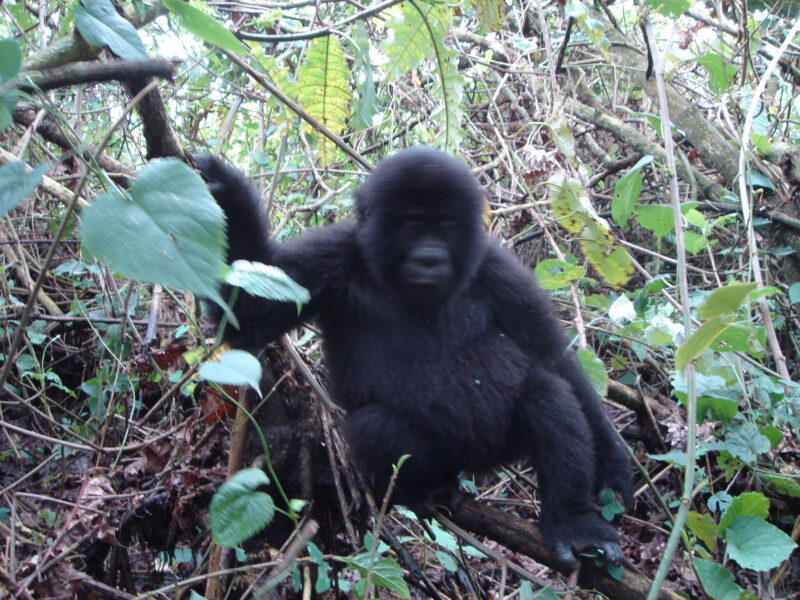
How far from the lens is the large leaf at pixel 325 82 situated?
103 inches

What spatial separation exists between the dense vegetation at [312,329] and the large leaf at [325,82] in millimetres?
11

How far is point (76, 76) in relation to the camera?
1.33 meters

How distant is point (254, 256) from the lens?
2.36 meters

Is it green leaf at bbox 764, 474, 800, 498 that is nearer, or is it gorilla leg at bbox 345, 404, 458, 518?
gorilla leg at bbox 345, 404, 458, 518

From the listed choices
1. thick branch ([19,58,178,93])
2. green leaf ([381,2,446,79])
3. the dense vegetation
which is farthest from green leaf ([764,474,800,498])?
thick branch ([19,58,178,93])

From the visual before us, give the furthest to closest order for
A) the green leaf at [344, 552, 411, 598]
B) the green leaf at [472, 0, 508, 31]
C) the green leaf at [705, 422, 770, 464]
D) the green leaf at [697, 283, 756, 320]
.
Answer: the green leaf at [472, 0, 508, 31], the green leaf at [705, 422, 770, 464], the green leaf at [344, 552, 411, 598], the green leaf at [697, 283, 756, 320]

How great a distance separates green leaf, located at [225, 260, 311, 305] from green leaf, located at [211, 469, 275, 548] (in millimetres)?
410

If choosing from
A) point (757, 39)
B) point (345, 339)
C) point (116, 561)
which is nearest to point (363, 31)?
point (345, 339)

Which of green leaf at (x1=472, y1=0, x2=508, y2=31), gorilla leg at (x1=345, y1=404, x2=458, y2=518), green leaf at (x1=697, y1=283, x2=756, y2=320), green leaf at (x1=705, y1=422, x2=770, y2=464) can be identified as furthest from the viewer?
green leaf at (x1=472, y1=0, x2=508, y2=31)

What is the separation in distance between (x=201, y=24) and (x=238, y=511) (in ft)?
2.95

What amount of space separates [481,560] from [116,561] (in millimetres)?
1538

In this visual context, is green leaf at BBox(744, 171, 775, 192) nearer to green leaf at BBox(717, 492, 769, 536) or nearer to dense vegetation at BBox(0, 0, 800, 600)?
dense vegetation at BBox(0, 0, 800, 600)

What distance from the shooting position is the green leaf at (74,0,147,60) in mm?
1109

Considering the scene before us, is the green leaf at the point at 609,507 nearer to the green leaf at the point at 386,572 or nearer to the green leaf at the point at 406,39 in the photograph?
the green leaf at the point at 386,572
